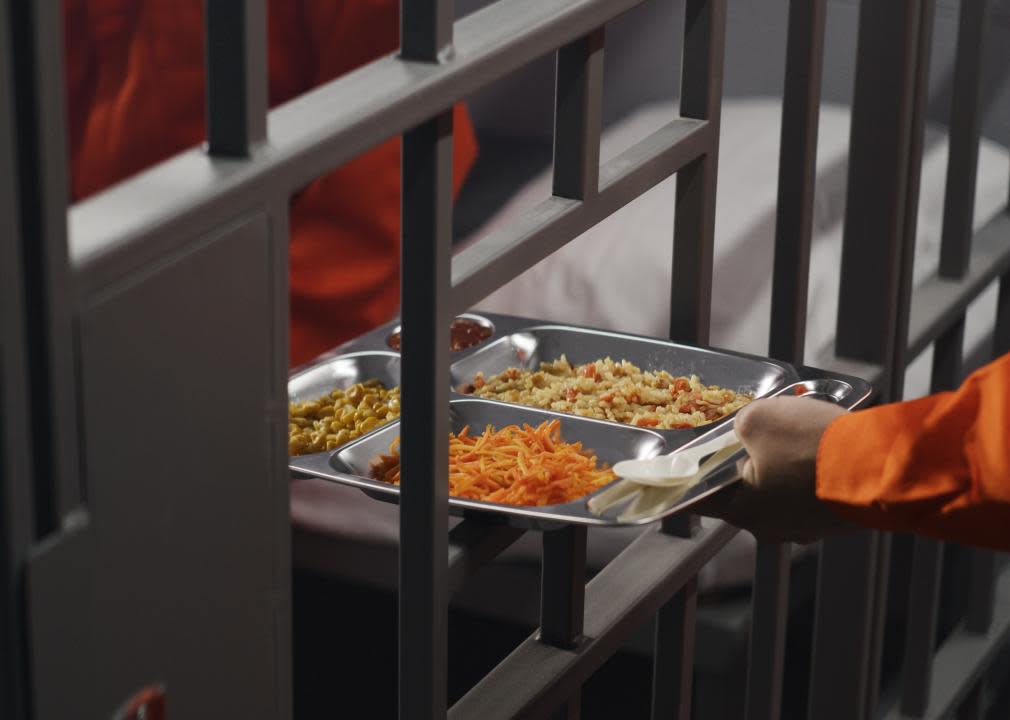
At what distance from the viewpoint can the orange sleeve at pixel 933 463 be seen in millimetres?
974

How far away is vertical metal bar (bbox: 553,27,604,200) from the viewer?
97 cm

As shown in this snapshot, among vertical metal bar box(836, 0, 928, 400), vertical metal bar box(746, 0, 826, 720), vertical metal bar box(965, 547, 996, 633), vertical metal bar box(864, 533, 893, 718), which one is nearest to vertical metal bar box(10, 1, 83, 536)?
vertical metal bar box(746, 0, 826, 720)

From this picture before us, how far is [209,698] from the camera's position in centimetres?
69

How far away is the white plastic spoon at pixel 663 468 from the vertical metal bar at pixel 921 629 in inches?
44.0

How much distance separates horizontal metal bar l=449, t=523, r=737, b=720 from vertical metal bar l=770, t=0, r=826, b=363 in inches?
7.7

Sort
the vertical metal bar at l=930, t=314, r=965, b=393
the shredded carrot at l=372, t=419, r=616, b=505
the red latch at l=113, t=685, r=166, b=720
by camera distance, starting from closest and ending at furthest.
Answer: the red latch at l=113, t=685, r=166, b=720
the shredded carrot at l=372, t=419, r=616, b=505
the vertical metal bar at l=930, t=314, r=965, b=393

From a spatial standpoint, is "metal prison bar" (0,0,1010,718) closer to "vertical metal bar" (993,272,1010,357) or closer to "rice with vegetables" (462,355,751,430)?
"rice with vegetables" (462,355,751,430)

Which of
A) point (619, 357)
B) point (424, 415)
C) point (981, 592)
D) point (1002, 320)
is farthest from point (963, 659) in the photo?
point (424, 415)

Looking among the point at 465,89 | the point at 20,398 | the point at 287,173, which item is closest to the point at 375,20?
the point at 465,89

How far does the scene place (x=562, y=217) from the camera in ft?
3.19

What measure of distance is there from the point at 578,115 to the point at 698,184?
0.22 metres

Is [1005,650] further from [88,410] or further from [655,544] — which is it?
[88,410]

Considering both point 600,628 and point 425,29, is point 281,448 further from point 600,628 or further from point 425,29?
point 600,628

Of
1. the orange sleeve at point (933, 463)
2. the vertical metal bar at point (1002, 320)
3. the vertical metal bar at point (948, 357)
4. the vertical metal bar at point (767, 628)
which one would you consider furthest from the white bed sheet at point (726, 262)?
the orange sleeve at point (933, 463)
